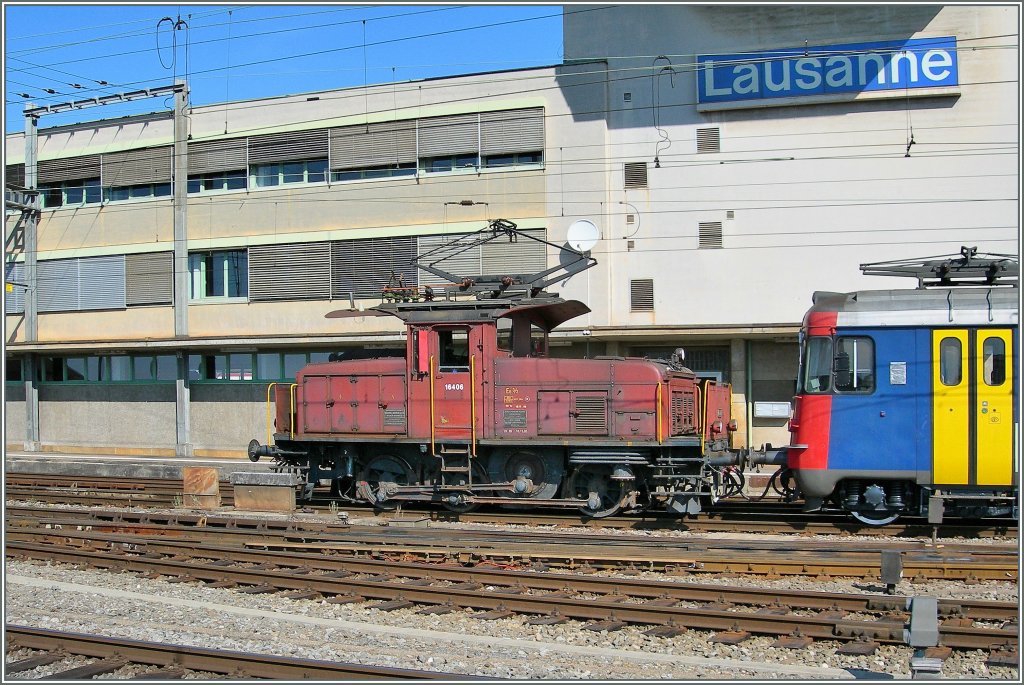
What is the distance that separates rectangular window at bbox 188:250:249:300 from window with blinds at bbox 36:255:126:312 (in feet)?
8.15

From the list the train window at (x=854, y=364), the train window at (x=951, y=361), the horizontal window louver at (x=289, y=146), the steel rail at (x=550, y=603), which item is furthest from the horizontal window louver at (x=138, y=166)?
the train window at (x=951, y=361)

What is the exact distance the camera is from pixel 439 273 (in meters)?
17.7

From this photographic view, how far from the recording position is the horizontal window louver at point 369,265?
25.5m

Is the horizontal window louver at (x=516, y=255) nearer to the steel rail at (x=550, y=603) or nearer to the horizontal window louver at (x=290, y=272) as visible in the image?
the horizontal window louver at (x=290, y=272)

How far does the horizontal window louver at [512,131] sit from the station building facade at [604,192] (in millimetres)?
57

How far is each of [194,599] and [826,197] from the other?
17.3 m

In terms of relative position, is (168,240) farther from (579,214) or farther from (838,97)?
(838,97)

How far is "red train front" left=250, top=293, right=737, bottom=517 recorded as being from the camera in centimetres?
1515

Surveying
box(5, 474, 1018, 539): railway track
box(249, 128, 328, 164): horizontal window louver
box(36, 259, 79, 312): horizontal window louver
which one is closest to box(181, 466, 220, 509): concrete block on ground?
box(5, 474, 1018, 539): railway track

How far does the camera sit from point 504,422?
15805 millimetres

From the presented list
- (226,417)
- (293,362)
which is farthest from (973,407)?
(226,417)

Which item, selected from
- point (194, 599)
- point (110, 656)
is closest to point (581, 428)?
point (194, 599)

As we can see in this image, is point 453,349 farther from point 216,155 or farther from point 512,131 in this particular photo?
point 216,155

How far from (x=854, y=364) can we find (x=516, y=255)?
38.6ft
